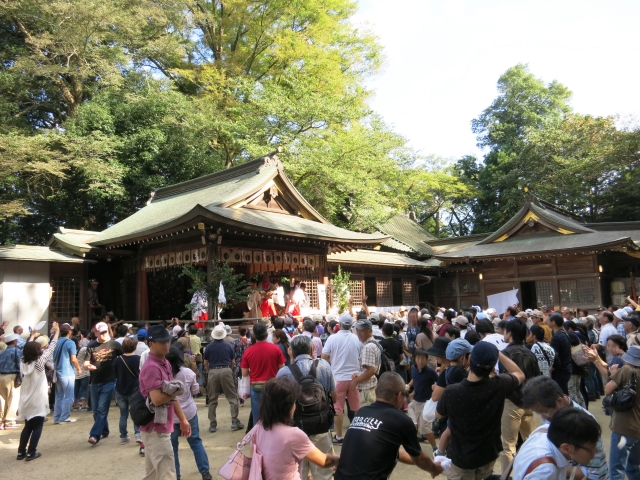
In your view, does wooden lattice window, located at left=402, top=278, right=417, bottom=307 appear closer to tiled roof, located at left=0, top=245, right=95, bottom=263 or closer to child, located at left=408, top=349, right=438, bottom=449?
tiled roof, located at left=0, top=245, right=95, bottom=263

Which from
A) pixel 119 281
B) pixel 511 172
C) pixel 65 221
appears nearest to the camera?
pixel 119 281

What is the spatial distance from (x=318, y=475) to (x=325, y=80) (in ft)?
81.5

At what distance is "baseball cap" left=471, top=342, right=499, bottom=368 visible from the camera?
3.52 m

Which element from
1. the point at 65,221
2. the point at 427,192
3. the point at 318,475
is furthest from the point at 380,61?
the point at 318,475

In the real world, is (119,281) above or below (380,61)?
below

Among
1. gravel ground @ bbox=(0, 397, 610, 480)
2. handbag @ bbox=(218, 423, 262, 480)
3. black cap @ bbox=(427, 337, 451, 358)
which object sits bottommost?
gravel ground @ bbox=(0, 397, 610, 480)

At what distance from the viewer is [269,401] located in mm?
3193

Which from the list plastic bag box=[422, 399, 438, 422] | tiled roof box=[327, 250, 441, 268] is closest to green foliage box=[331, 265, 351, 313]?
tiled roof box=[327, 250, 441, 268]

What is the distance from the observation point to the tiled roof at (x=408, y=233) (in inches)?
1046

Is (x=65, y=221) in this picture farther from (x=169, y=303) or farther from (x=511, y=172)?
(x=511, y=172)

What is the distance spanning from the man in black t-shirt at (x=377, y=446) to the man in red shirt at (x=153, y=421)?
201 centimetres

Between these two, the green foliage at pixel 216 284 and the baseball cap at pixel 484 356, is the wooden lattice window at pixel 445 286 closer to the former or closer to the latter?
the green foliage at pixel 216 284

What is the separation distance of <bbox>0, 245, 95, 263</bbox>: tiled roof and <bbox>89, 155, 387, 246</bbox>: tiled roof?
0.82 metres

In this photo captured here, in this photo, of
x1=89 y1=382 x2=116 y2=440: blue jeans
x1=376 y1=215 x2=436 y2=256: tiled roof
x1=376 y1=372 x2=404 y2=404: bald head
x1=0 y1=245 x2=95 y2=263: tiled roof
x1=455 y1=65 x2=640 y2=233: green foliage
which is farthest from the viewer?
x1=455 y1=65 x2=640 y2=233: green foliage
